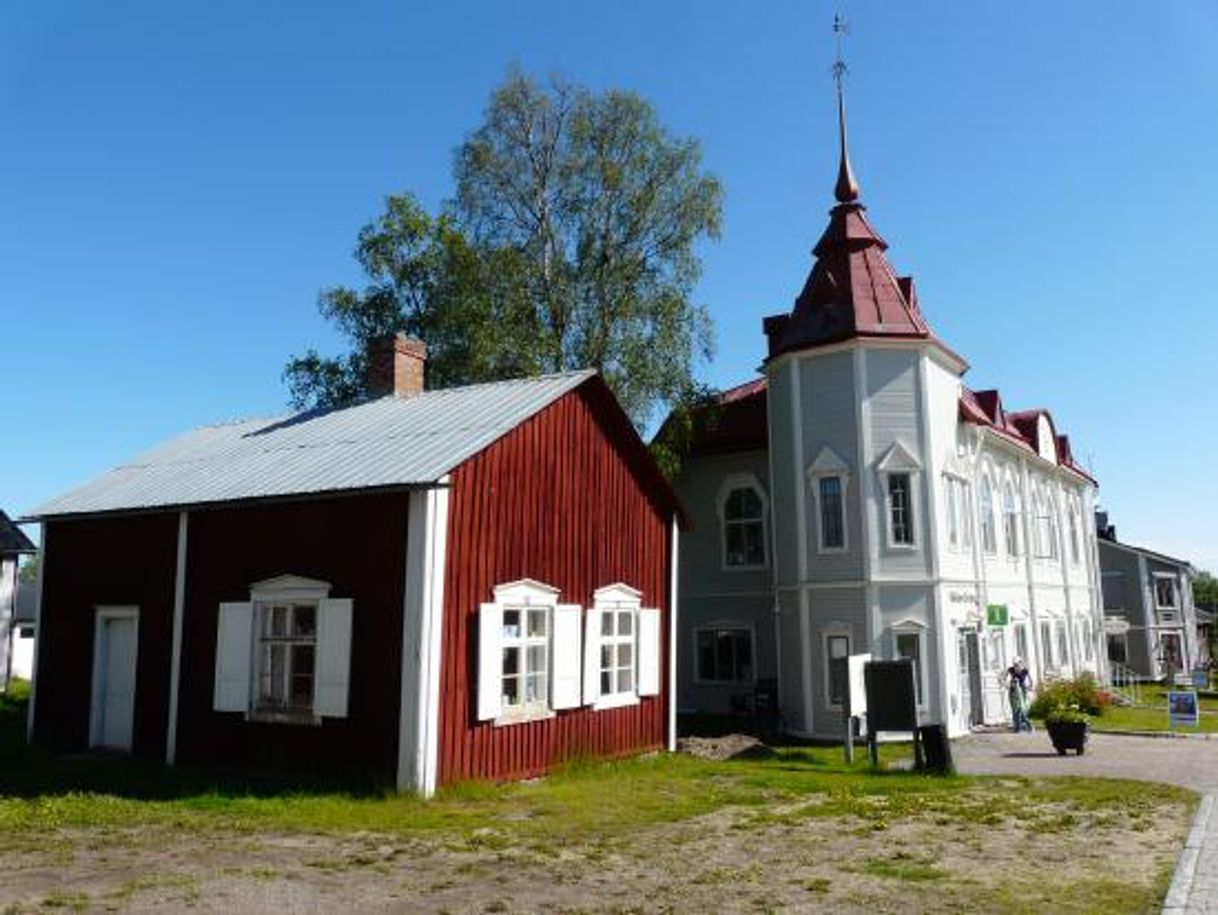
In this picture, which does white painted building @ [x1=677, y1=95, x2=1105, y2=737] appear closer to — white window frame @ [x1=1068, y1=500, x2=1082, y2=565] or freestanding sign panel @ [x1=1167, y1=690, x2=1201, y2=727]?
freestanding sign panel @ [x1=1167, y1=690, x2=1201, y2=727]

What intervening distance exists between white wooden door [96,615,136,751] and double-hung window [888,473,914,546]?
14.9m

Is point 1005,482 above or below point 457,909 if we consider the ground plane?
above

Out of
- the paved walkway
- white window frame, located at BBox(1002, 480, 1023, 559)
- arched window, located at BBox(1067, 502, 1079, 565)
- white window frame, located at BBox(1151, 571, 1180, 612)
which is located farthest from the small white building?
white window frame, located at BBox(1151, 571, 1180, 612)

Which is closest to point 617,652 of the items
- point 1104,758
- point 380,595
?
point 380,595

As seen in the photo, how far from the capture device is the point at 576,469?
15.9 meters

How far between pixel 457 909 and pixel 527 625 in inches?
278

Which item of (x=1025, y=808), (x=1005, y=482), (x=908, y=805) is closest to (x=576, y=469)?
(x=908, y=805)

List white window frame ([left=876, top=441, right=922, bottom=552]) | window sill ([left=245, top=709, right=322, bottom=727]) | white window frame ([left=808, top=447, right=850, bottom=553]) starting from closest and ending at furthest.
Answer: window sill ([left=245, top=709, right=322, bottom=727]) → white window frame ([left=876, top=441, right=922, bottom=552]) → white window frame ([left=808, top=447, right=850, bottom=553])

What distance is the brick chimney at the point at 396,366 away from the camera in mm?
18406

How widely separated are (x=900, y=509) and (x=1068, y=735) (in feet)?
19.5

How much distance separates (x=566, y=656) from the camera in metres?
14.8

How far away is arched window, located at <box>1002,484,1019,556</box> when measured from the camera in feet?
89.4

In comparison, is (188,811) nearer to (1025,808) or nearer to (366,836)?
(366,836)

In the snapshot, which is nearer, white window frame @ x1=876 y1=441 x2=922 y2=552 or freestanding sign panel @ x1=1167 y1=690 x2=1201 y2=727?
freestanding sign panel @ x1=1167 y1=690 x2=1201 y2=727
